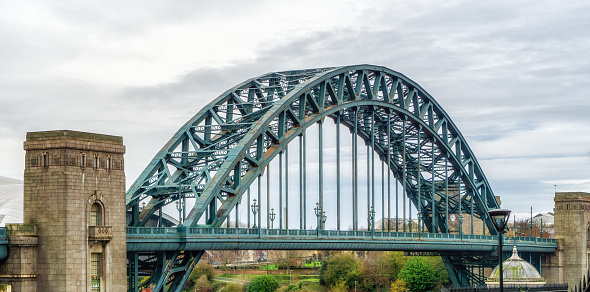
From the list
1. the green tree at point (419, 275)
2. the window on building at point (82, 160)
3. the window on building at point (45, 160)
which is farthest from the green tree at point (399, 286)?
the window on building at point (45, 160)

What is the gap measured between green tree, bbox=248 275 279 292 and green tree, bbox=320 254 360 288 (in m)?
7.87

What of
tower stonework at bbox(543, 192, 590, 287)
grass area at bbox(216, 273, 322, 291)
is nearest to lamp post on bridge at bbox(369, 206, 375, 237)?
tower stonework at bbox(543, 192, 590, 287)

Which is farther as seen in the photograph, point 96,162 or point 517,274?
point 517,274

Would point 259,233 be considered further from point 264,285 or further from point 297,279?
point 297,279

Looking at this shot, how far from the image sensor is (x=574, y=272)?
12219cm

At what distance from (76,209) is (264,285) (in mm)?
98712

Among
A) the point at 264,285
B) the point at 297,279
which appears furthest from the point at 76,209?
the point at 297,279

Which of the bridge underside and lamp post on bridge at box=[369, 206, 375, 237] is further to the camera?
lamp post on bridge at box=[369, 206, 375, 237]

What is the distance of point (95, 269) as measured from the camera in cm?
5603

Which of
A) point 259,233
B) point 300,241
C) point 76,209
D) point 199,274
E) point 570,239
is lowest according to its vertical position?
point 199,274

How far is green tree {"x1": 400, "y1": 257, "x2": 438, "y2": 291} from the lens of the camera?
14338 cm

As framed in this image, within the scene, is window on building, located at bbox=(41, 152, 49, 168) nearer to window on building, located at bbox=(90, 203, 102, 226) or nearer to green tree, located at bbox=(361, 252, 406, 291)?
window on building, located at bbox=(90, 203, 102, 226)

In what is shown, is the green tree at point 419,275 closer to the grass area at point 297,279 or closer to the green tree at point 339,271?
the green tree at point 339,271

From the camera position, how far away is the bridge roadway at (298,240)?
63.2 meters
